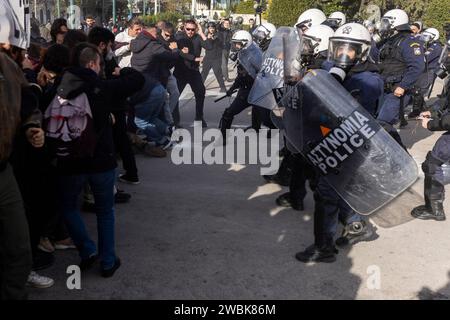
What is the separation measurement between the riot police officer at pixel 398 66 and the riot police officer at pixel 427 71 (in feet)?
3.73

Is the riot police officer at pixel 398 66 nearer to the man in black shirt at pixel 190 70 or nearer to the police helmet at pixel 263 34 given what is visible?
Result: the police helmet at pixel 263 34

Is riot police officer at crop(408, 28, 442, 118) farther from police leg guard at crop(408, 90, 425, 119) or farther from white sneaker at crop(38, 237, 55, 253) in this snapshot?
white sneaker at crop(38, 237, 55, 253)

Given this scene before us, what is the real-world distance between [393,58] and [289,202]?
10.4 feet

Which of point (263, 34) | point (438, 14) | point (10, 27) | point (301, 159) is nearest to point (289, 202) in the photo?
point (301, 159)

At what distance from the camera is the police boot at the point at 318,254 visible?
12.2 ft

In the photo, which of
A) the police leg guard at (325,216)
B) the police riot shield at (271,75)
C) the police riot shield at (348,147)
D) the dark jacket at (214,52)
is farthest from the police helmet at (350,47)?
the dark jacket at (214,52)

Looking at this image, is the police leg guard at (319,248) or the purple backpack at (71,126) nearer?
the purple backpack at (71,126)

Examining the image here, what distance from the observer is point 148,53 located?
6.73 meters

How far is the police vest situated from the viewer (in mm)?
6805

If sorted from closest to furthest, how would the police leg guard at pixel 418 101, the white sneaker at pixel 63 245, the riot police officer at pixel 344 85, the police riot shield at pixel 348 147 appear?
1. the police riot shield at pixel 348 147
2. the riot police officer at pixel 344 85
3. the white sneaker at pixel 63 245
4. the police leg guard at pixel 418 101

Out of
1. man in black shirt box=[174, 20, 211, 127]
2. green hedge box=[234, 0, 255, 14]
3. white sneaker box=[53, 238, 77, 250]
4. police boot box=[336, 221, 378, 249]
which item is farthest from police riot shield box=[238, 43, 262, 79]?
green hedge box=[234, 0, 255, 14]

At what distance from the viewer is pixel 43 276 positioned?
11.0 ft

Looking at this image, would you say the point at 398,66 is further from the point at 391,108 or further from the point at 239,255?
the point at 239,255

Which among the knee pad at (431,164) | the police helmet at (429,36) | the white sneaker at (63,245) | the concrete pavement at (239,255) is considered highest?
the police helmet at (429,36)
